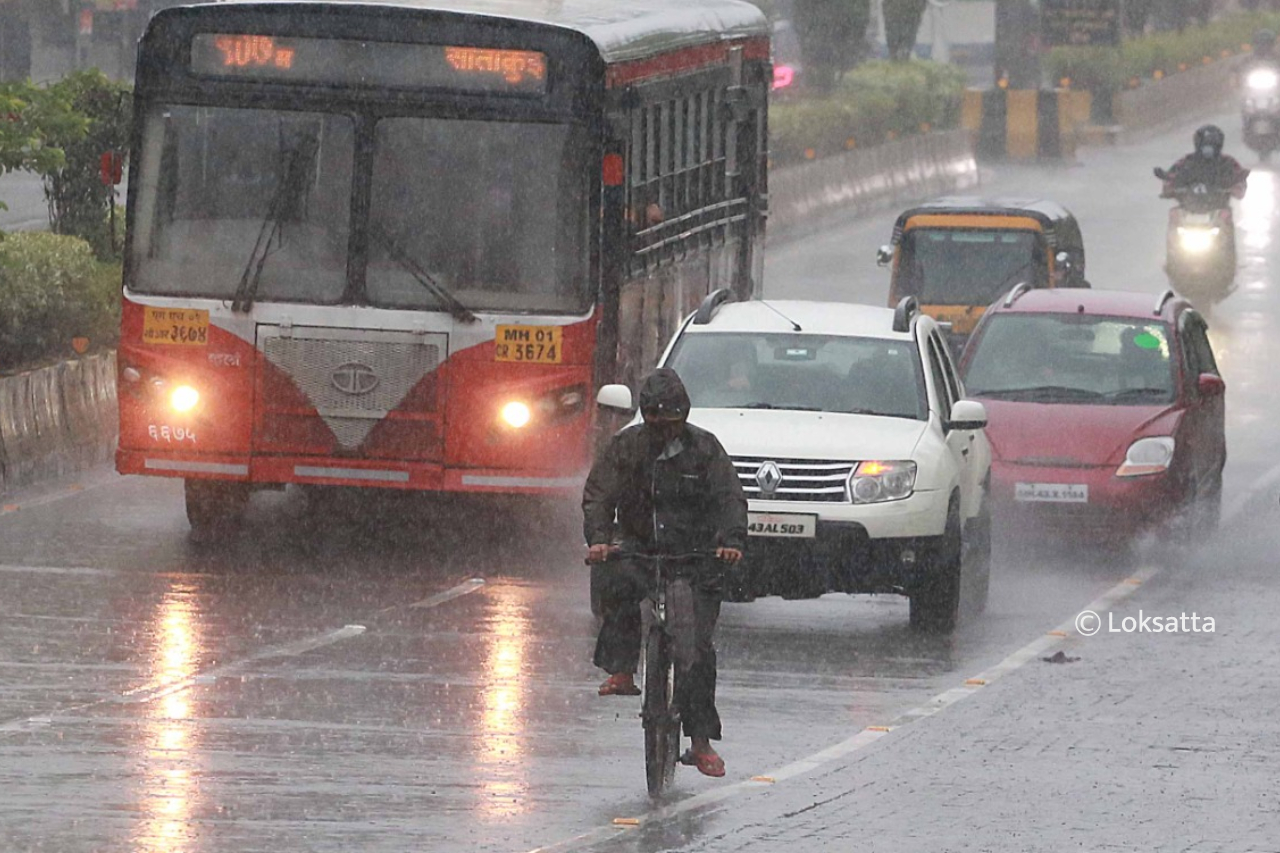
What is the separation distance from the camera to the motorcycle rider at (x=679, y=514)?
10.7 meters

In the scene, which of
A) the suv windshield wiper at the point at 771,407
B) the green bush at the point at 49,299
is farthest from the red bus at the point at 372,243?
the green bush at the point at 49,299

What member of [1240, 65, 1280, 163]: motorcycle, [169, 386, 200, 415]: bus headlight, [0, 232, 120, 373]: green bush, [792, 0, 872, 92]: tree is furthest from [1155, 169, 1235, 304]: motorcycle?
[1240, 65, 1280, 163]: motorcycle

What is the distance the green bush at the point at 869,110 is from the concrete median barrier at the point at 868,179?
545mm

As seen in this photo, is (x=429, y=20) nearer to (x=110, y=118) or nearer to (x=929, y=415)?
(x=929, y=415)

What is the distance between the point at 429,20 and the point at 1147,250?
89.1 feet

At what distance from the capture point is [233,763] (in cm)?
1111

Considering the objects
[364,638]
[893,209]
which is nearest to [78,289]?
[364,638]

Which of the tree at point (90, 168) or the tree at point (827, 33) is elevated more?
the tree at point (827, 33)

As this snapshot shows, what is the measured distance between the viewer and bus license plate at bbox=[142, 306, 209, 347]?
17.1 meters

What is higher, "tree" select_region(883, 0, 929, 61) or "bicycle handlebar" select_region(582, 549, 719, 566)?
"tree" select_region(883, 0, 929, 61)

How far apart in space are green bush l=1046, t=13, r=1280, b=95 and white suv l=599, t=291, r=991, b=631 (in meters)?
44.8

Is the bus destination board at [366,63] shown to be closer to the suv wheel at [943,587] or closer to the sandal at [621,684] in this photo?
the suv wheel at [943,587]

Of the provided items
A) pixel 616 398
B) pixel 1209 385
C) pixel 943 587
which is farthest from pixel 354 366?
pixel 1209 385

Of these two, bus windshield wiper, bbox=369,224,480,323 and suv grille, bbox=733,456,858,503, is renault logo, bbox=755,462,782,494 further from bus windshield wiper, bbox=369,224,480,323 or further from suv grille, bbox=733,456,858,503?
bus windshield wiper, bbox=369,224,480,323
